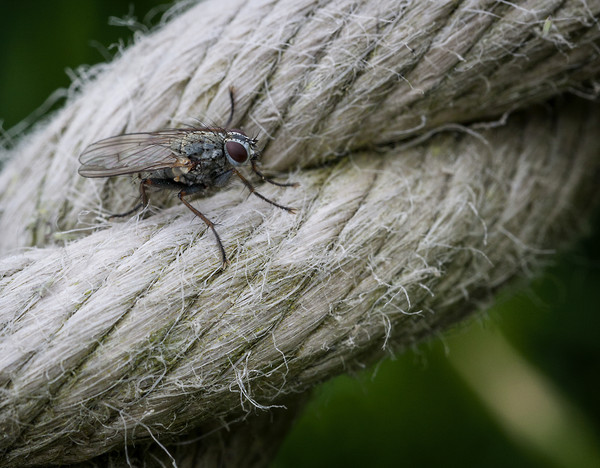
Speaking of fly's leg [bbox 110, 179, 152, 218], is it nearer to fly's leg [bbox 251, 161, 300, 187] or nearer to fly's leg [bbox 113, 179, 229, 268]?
fly's leg [bbox 113, 179, 229, 268]

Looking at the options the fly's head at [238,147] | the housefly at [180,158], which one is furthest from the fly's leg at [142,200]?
the fly's head at [238,147]

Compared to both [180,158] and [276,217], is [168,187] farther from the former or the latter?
[276,217]

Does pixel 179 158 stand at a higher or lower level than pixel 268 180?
higher

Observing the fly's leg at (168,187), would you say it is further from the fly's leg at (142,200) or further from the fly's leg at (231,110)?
the fly's leg at (231,110)

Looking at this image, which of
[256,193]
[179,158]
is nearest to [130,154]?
[179,158]

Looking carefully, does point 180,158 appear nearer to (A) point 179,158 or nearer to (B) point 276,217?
(A) point 179,158

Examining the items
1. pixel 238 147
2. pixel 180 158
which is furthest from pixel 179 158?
pixel 238 147

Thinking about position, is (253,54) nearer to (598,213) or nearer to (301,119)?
(301,119)
